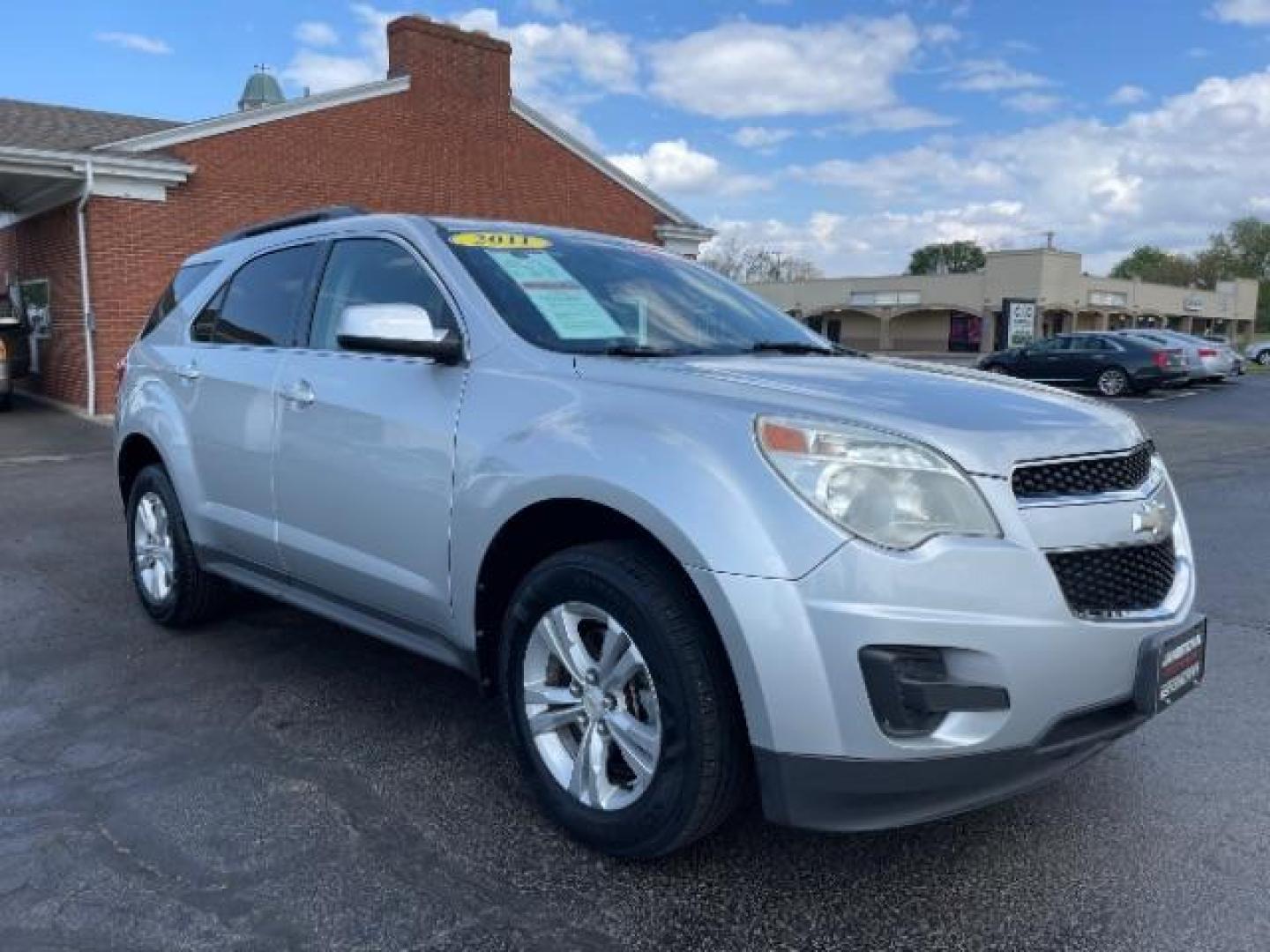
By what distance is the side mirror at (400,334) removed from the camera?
10.4 ft

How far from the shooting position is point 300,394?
3812 millimetres

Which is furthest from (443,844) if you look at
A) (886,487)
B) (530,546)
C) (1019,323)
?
(1019,323)

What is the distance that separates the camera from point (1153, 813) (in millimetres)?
3205

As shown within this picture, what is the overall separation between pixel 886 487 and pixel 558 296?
148cm

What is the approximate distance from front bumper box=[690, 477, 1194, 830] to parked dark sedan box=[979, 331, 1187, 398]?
74.5ft

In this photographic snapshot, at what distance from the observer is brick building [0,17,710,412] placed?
14523 millimetres

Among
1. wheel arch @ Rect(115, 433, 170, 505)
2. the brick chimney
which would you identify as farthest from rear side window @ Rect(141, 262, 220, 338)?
the brick chimney

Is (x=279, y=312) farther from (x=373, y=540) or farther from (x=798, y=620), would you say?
(x=798, y=620)

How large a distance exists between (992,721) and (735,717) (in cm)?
60

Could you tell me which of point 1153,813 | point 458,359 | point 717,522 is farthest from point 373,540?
point 1153,813

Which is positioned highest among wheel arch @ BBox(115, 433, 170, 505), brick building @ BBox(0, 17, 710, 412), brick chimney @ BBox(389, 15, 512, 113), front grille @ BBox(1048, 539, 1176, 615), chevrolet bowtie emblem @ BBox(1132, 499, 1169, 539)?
brick chimney @ BBox(389, 15, 512, 113)

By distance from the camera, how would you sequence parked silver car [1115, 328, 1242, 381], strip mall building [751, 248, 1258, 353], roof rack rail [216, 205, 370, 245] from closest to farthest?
roof rack rail [216, 205, 370, 245] → parked silver car [1115, 328, 1242, 381] → strip mall building [751, 248, 1258, 353]

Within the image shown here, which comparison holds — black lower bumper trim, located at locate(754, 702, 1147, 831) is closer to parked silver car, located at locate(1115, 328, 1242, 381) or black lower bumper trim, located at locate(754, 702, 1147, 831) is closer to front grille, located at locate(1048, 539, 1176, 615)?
front grille, located at locate(1048, 539, 1176, 615)

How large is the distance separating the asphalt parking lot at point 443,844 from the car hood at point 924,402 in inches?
46.5
